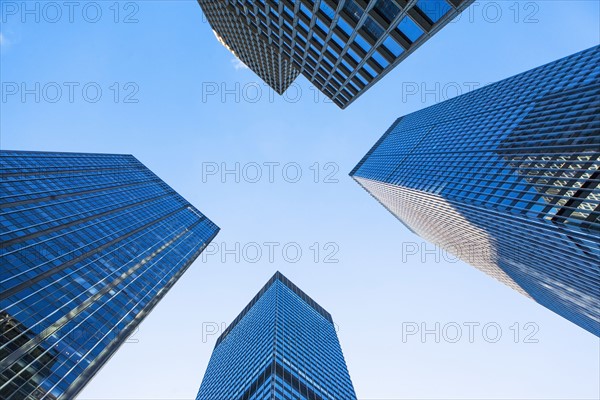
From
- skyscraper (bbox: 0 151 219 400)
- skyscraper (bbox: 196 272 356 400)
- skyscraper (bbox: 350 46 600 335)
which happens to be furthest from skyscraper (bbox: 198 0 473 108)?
skyscraper (bbox: 196 272 356 400)

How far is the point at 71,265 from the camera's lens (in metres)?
63.8

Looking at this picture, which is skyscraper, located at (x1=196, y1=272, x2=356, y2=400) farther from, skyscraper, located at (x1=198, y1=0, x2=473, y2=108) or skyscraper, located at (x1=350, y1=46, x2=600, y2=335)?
skyscraper, located at (x1=198, y1=0, x2=473, y2=108)

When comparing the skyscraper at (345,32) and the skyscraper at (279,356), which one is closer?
the skyscraper at (345,32)

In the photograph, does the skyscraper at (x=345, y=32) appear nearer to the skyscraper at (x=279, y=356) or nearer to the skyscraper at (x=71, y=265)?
the skyscraper at (x=71, y=265)

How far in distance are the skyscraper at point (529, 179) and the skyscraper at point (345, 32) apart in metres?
27.5

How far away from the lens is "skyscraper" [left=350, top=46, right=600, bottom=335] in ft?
147

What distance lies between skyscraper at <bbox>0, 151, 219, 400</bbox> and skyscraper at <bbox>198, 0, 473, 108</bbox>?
160 feet

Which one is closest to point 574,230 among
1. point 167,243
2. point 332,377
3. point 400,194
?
point 400,194

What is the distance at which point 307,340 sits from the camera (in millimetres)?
106188

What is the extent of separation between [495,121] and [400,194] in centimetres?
3242

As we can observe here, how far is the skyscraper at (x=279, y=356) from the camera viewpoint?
7412 centimetres

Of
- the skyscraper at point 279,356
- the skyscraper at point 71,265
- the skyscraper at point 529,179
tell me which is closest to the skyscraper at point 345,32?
the skyscraper at point 529,179

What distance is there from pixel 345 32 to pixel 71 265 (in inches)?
2368

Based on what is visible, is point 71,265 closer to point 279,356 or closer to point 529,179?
point 279,356
